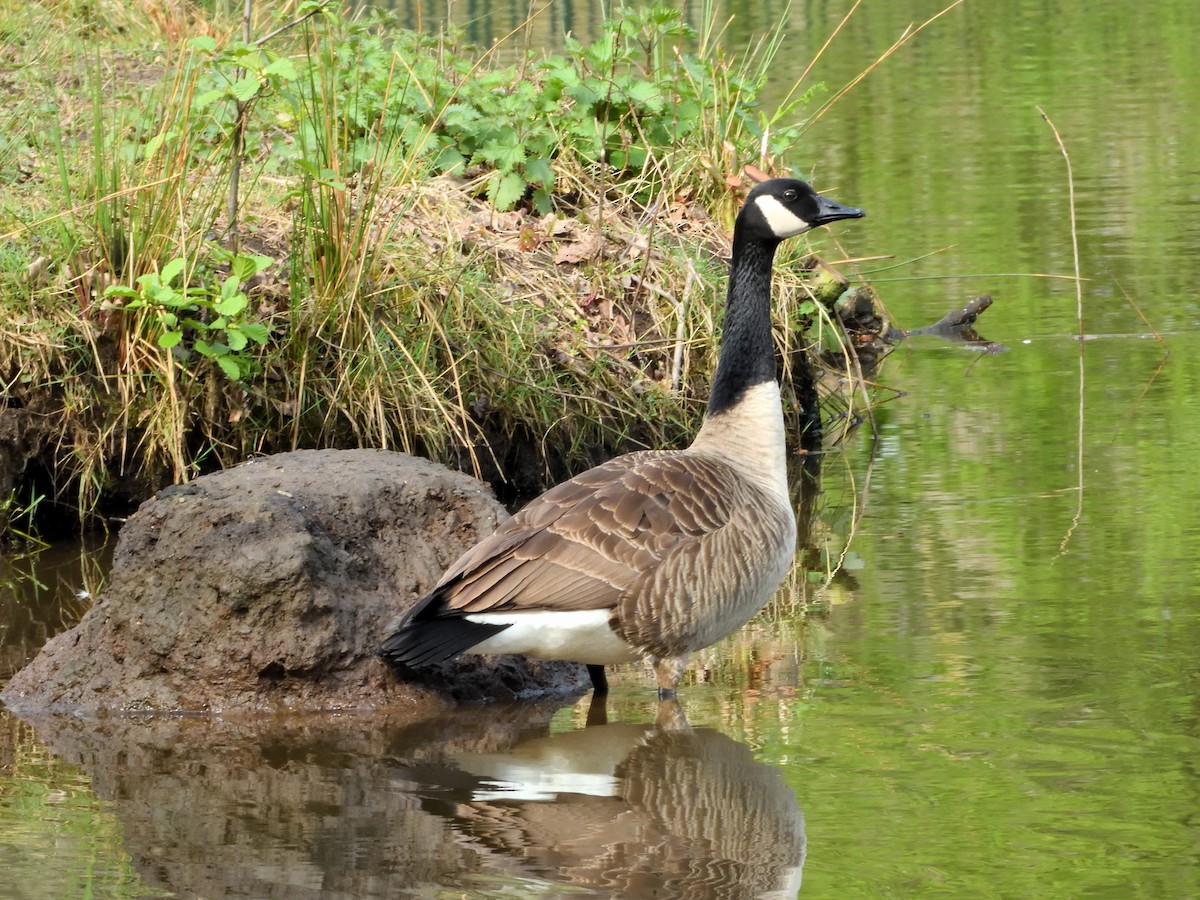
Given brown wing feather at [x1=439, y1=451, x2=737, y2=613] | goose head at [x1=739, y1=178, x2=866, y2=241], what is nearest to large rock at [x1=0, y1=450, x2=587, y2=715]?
brown wing feather at [x1=439, y1=451, x2=737, y2=613]

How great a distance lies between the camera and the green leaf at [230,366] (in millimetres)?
7652

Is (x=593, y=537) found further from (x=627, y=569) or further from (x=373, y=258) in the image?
(x=373, y=258)

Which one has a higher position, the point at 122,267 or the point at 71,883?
the point at 122,267

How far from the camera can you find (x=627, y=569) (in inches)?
233

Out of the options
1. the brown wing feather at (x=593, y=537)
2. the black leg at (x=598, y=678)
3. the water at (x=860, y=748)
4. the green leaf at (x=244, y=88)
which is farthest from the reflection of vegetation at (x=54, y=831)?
the green leaf at (x=244, y=88)

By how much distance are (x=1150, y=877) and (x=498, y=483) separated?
484 cm

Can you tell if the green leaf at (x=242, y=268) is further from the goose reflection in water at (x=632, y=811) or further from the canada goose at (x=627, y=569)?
the goose reflection in water at (x=632, y=811)

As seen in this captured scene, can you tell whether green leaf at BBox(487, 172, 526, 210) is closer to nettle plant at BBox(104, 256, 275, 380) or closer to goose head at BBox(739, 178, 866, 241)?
nettle plant at BBox(104, 256, 275, 380)

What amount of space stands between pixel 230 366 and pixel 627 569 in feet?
8.47

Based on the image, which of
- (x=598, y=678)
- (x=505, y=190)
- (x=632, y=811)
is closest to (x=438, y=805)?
(x=632, y=811)

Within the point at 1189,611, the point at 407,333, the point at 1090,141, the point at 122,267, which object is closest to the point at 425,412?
the point at 407,333

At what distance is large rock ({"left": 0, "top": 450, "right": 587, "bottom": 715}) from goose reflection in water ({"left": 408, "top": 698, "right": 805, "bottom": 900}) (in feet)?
2.15

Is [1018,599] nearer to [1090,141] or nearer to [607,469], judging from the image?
[607,469]

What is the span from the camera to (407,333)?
8.34 meters
